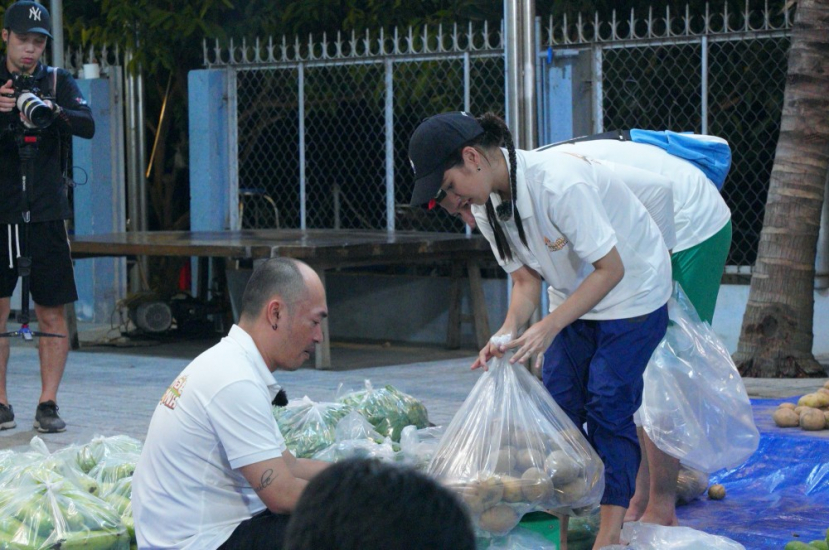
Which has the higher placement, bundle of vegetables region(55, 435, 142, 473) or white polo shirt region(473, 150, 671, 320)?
white polo shirt region(473, 150, 671, 320)

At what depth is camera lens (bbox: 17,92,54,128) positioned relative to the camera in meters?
5.73

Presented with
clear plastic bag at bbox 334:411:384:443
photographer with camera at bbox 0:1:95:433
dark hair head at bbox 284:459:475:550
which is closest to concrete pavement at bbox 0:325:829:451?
photographer with camera at bbox 0:1:95:433

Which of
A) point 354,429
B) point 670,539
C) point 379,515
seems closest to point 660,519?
point 670,539

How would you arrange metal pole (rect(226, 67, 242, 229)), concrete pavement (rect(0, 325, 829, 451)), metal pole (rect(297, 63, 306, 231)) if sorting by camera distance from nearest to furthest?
concrete pavement (rect(0, 325, 829, 451)) → metal pole (rect(297, 63, 306, 231)) → metal pole (rect(226, 67, 242, 229))

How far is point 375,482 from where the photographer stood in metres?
1.37

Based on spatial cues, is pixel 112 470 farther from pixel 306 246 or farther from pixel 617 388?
pixel 306 246

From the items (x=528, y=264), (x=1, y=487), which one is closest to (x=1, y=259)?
(x=1, y=487)

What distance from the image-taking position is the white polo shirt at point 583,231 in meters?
3.50

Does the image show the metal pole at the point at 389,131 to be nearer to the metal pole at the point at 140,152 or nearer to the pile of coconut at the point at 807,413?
the metal pole at the point at 140,152

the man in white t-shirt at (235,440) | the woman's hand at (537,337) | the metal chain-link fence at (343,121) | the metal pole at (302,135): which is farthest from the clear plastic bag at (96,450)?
the metal pole at (302,135)

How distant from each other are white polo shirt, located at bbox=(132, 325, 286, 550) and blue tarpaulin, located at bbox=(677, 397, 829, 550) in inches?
80.8

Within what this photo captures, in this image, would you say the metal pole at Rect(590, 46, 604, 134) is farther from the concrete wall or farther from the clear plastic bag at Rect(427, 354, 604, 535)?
the clear plastic bag at Rect(427, 354, 604, 535)

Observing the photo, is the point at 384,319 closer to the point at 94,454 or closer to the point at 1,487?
the point at 94,454

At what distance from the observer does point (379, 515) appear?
1340 mm
